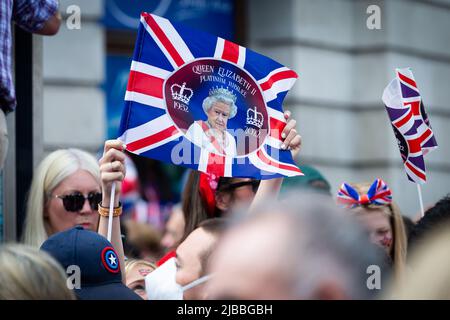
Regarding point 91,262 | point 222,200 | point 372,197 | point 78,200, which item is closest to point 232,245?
point 91,262

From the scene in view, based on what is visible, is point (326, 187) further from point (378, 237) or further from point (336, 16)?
point (336, 16)

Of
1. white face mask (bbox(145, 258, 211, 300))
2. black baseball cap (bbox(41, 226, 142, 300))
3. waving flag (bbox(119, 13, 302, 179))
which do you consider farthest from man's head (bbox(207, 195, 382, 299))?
waving flag (bbox(119, 13, 302, 179))

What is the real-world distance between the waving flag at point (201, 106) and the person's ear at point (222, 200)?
544 millimetres

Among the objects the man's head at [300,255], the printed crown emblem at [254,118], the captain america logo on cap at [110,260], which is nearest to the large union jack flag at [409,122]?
the printed crown emblem at [254,118]

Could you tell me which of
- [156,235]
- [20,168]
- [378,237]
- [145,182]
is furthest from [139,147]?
[145,182]

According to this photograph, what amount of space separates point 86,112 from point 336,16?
11.2 ft

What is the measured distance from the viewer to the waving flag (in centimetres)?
405

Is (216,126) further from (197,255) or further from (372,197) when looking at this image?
(372,197)

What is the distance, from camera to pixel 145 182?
988 cm

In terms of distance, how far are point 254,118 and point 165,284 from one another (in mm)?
849

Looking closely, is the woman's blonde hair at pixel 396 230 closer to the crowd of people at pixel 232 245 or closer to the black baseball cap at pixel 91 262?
the crowd of people at pixel 232 245

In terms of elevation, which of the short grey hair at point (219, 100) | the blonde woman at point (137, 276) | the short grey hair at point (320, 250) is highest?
the short grey hair at point (219, 100)

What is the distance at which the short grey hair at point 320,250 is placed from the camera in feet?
6.39

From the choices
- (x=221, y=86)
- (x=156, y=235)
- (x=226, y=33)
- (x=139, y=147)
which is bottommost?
(x=156, y=235)
